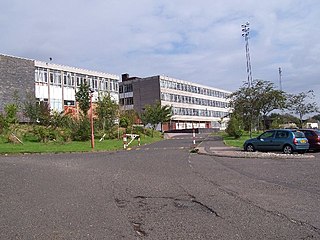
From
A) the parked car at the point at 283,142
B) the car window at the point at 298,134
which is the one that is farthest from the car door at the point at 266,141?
the car window at the point at 298,134

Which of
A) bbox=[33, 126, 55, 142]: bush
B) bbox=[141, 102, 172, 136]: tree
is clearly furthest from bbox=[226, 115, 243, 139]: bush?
bbox=[33, 126, 55, 142]: bush

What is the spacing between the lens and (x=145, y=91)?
93000mm

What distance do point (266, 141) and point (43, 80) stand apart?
45.6 m

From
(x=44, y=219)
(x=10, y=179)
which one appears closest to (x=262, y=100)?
(x=10, y=179)

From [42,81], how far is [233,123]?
106ft

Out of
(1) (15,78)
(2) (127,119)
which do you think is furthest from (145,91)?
(2) (127,119)

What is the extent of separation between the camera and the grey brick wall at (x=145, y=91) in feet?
298

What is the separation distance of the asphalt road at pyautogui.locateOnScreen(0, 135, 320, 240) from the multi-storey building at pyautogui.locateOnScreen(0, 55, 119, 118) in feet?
123

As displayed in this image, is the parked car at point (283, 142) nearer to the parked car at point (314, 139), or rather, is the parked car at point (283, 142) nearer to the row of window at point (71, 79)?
the parked car at point (314, 139)

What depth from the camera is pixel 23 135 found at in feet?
128

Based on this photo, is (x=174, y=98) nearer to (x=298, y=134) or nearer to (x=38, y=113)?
(x=38, y=113)

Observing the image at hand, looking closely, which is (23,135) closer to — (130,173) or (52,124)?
(52,124)

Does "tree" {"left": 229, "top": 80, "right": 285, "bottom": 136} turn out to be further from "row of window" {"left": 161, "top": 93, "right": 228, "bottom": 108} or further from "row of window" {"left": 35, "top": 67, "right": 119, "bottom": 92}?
"row of window" {"left": 161, "top": 93, "right": 228, "bottom": 108}

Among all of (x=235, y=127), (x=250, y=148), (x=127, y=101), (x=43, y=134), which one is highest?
(x=127, y=101)
